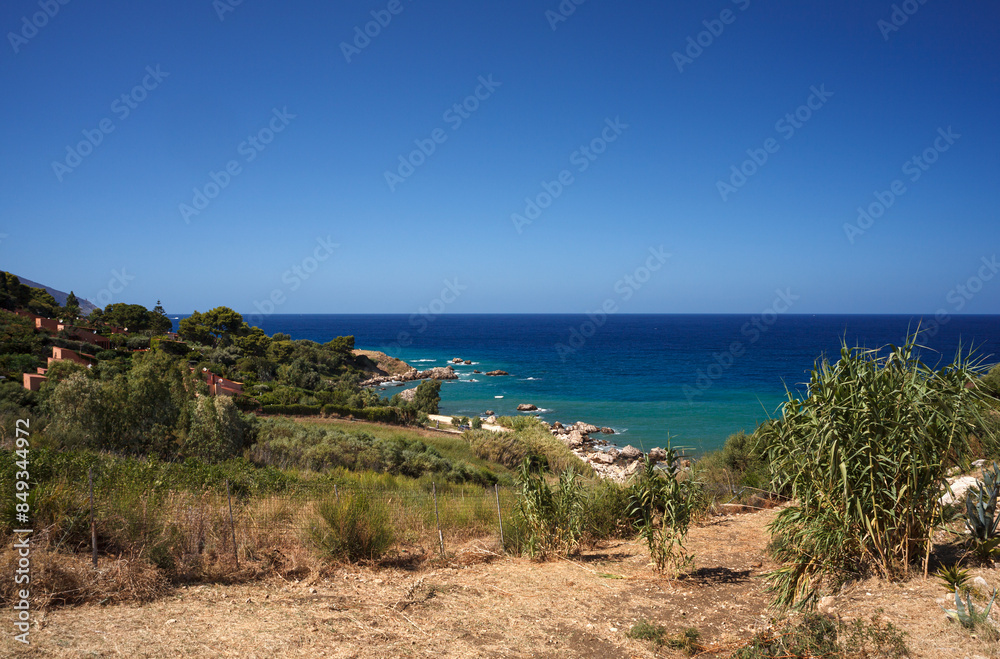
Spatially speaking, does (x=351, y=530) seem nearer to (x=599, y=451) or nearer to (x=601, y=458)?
(x=601, y=458)

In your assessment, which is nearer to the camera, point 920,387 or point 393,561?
point 920,387

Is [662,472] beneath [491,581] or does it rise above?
above

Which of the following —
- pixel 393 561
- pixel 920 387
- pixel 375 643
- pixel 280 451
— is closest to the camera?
pixel 375 643

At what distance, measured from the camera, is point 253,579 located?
7.14 m

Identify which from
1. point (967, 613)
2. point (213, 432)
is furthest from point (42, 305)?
point (967, 613)

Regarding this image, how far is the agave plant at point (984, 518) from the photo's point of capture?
6.19 meters

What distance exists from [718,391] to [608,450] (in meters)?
30.9

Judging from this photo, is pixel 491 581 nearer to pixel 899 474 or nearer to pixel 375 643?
pixel 375 643

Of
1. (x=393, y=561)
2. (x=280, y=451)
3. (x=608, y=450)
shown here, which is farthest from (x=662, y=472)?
(x=608, y=450)

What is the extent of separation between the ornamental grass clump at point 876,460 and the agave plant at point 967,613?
42.6 inches

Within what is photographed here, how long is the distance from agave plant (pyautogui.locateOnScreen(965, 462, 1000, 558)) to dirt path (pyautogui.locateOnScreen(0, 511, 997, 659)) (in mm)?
479

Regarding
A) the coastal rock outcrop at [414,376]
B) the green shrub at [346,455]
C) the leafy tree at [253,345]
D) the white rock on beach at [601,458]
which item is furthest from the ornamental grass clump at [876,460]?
the coastal rock outcrop at [414,376]

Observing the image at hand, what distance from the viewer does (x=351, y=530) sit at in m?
7.94

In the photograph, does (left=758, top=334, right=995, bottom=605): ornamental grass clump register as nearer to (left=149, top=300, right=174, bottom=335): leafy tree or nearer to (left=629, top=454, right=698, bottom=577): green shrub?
(left=629, top=454, right=698, bottom=577): green shrub
